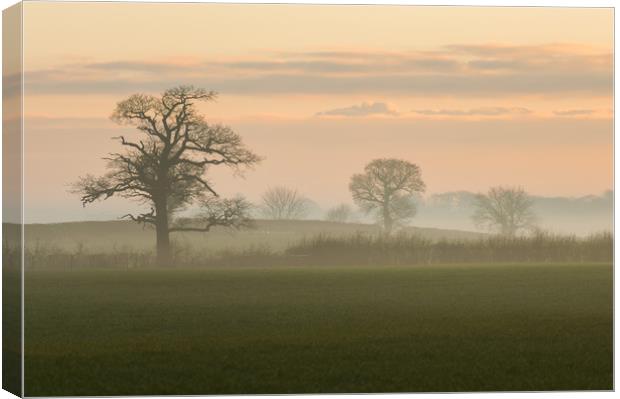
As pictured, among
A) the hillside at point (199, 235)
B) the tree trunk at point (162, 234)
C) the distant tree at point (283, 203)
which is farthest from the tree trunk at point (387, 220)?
the tree trunk at point (162, 234)

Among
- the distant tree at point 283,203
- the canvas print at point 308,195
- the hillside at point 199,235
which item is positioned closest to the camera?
the canvas print at point 308,195

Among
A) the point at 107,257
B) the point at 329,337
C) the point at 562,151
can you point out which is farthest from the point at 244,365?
the point at 562,151

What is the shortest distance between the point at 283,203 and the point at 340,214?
2.21 ft

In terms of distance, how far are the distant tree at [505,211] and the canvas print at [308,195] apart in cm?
2

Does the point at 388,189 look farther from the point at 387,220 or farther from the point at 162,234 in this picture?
the point at 162,234

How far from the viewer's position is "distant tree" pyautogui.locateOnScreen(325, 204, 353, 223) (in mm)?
15547

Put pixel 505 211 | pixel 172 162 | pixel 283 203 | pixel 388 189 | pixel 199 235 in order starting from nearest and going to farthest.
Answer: pixel 388 189 → pixel 283 203 → pixel 199 235 → pixel 172 162 → pixel 505 211

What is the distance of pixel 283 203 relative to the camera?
15305 mm

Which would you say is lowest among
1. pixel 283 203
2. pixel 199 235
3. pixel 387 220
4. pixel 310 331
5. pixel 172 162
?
pixel 310 331

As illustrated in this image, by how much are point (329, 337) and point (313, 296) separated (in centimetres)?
57

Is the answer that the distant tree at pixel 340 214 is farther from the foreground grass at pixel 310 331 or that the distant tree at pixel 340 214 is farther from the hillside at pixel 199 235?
the foreground grass at pixel 310 331

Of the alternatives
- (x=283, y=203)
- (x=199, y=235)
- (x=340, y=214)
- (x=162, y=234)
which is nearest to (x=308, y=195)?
(x=283, y=203)

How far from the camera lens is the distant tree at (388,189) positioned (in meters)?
15.4

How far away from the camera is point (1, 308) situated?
14930 mm
